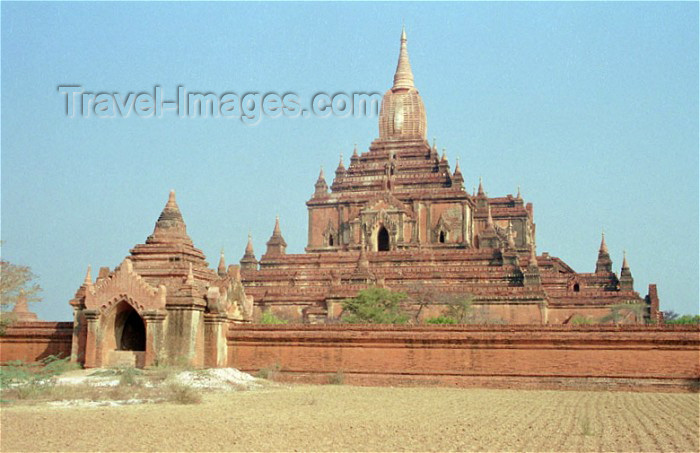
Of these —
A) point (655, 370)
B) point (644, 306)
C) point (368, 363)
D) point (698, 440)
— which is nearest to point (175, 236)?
point (368, 363)

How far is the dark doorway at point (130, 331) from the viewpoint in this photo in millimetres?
22094

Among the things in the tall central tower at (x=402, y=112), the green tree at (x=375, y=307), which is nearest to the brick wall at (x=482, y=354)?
the green tree at (x=375, y=307)

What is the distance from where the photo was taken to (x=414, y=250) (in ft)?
141

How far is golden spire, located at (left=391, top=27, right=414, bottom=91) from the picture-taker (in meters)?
51.8

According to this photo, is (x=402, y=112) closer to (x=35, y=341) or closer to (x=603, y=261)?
(x=603, y=261)

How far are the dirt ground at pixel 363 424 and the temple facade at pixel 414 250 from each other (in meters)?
18.2

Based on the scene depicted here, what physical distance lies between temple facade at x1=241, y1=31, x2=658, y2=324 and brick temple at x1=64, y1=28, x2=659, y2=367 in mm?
62

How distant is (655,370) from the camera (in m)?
19.5

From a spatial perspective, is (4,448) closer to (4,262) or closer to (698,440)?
(698,440)

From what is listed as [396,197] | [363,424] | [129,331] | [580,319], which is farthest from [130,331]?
[396,197]

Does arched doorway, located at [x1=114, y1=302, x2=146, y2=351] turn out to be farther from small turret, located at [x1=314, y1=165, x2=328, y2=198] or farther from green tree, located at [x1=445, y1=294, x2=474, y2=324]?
small turret, located at [x1=314, y1=165, x2=328, y2=198]

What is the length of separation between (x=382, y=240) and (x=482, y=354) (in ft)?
81.0

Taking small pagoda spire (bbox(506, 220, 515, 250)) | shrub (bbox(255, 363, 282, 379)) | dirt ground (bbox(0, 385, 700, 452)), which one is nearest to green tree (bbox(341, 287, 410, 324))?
small pagoda spire (bbox(506, 220, 515, 250))

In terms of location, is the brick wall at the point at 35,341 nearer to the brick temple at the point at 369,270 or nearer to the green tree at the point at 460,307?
the brick temple at the point at 369,270
